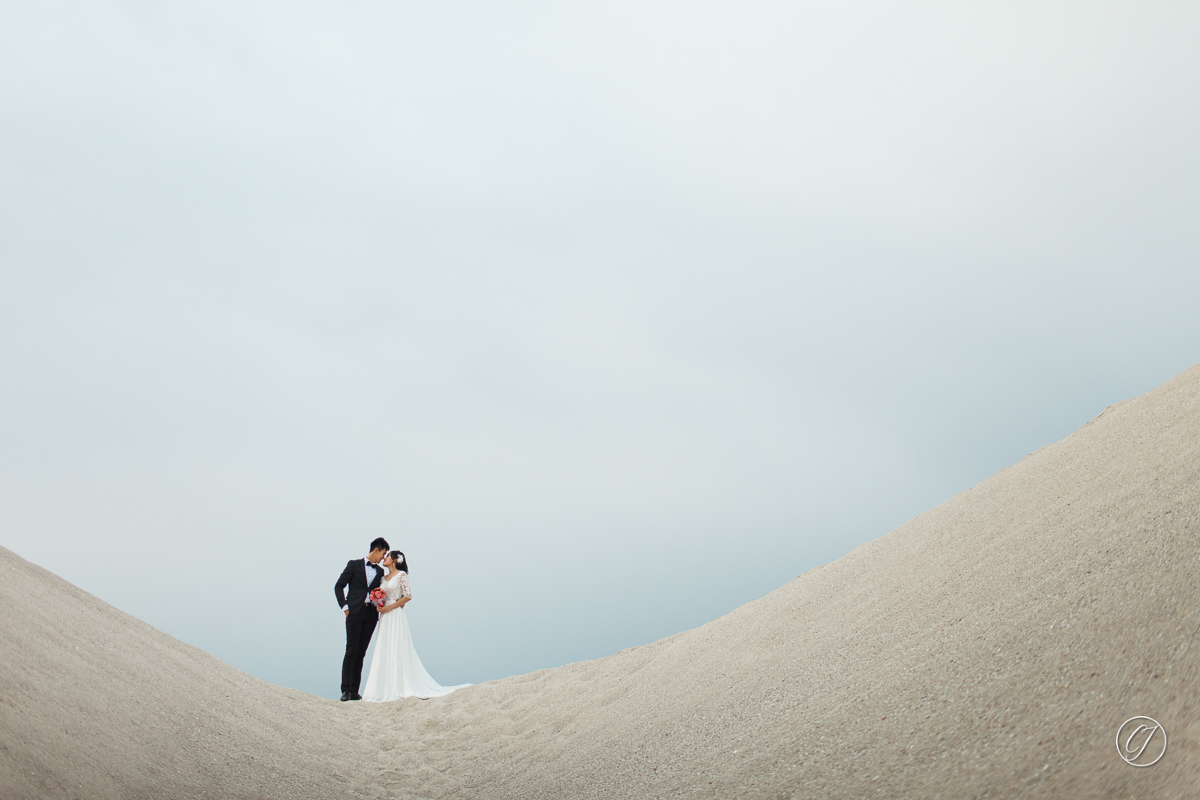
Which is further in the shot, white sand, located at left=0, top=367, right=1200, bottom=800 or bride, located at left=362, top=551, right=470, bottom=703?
bride, located at left=362, top=551, right=470, bottom=703

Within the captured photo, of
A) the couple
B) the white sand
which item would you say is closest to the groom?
the couple

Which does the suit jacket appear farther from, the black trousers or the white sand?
the white sand

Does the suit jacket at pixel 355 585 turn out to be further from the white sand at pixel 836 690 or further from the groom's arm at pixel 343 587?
the white sand at pixel 836 690

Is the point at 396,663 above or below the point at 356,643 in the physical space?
below

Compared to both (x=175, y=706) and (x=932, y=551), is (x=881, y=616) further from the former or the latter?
(x=175, y=706)

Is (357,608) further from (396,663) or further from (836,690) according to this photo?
(836,690)

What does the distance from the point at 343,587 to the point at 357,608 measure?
0.95ft

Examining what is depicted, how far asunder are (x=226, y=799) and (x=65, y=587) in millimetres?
2862

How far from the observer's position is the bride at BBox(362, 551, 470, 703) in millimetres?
7742

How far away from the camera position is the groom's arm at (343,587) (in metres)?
7.91

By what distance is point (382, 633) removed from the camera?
7.91m

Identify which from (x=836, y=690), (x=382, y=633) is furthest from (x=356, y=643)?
(x=836, y=690)

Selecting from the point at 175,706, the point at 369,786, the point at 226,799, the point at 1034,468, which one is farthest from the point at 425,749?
the point at 1034,468

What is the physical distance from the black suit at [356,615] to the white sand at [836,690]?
1.68 meters
